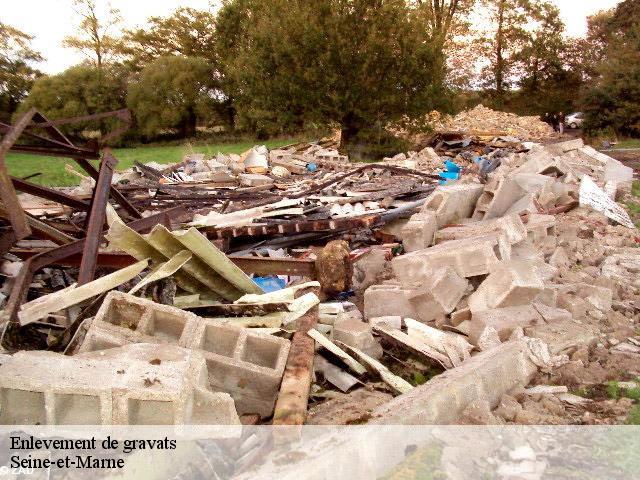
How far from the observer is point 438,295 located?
4824 mm

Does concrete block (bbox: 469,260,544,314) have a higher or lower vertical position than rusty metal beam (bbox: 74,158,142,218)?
lower

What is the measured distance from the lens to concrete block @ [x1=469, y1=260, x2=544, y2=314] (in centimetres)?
454

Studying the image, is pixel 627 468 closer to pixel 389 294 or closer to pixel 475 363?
pixel 475 363

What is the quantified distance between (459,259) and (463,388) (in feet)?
6.53

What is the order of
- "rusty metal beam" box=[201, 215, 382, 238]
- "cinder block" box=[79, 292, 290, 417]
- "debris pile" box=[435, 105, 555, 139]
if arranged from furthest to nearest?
"debris pile" box=[435, 105, 555, 139]
"rusty metal beam" box=[201, 215, 382, 238]
"cinder block" box=[79, 292, 290, 417]

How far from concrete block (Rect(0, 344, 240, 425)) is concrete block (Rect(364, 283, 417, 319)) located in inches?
102

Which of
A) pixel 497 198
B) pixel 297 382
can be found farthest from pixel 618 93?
pixel 297 382

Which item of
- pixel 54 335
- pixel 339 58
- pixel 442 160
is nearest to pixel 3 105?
pixel 339 58

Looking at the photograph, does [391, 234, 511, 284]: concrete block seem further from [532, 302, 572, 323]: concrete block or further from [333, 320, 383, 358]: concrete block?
[333, 320, 383, 358]: concrete block

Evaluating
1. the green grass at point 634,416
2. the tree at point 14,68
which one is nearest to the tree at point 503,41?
the tree at point 14,68

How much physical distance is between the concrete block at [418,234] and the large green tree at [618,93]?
24.5 m

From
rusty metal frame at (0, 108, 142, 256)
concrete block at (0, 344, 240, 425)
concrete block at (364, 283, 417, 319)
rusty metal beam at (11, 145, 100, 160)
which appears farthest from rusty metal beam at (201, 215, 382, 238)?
concrete block at (0, 344, 240, 425)

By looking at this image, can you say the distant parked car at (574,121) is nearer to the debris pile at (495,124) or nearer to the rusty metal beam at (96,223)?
the debris pile at (495,124)

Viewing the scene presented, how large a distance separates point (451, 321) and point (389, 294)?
1.93 feet
